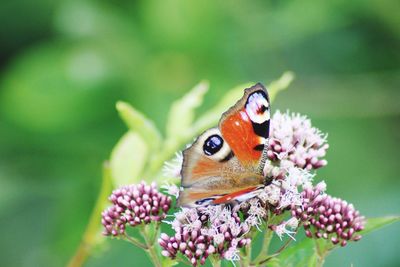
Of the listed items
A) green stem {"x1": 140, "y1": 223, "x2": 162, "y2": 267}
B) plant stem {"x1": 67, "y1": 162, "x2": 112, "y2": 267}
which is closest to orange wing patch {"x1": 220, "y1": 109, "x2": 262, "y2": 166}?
green stem {"x1": 140, "y1": 223, "x2": 162, "y2": 267}

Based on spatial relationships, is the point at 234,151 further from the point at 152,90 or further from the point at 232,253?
the point at 152,90

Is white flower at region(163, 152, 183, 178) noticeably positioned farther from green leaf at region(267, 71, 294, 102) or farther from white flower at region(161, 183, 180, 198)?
green leaf at region(267, 71, 294, 102)

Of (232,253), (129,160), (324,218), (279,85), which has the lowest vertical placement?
(232,253)

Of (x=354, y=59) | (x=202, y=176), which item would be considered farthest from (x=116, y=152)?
(x=354, y=59)

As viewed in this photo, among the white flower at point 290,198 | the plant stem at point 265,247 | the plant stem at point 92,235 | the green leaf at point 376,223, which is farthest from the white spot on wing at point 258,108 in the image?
the plant stem at point 92,235

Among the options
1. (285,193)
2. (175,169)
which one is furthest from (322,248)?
(175,169)

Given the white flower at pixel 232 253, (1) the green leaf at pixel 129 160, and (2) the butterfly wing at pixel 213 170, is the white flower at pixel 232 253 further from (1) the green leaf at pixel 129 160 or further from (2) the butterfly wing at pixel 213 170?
(1) the green leaf at pixel 129 160
